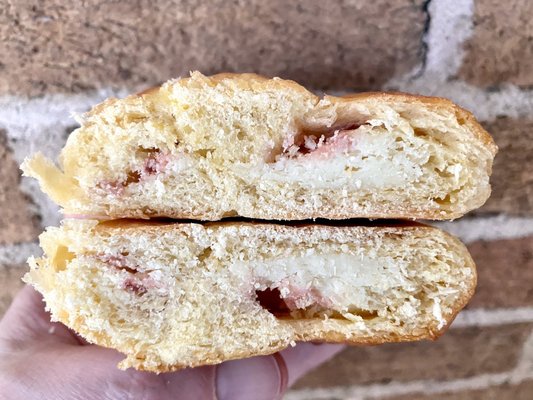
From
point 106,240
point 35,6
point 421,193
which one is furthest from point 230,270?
point 35,6

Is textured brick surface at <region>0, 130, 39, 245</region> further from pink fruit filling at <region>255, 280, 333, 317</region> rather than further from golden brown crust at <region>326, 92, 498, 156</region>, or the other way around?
golden brown crust at <region>326, 92, 498, 156</region>

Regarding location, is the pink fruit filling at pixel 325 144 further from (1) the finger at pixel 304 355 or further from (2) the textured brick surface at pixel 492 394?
(2) the textured brick surface at pixel 492 394

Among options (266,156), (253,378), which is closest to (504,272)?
(253,378)

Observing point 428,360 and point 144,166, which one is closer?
point 144,166

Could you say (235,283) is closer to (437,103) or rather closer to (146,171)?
(146,171)

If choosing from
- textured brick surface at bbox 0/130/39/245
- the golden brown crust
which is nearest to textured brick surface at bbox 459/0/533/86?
the golden brown crust

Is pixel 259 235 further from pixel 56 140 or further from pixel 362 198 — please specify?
pixel 56 140

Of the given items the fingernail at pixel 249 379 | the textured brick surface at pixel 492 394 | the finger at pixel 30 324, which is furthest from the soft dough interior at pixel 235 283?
the textured brick surface at pixel 492 394
